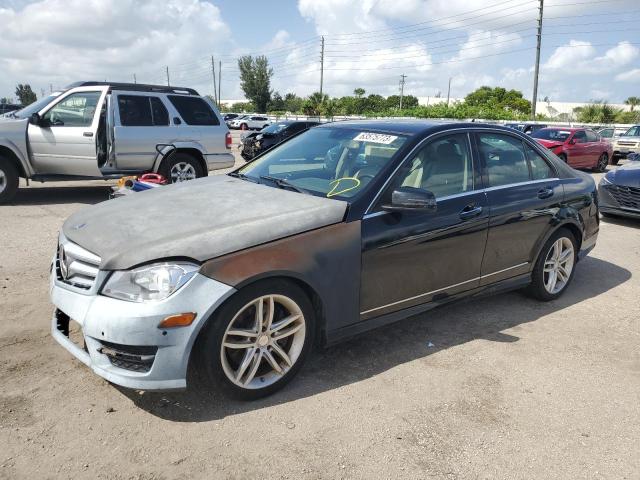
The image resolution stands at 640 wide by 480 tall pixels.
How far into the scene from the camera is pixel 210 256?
9.61ft

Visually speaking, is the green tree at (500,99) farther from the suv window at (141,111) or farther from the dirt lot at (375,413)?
the dirt lot at (375,413)

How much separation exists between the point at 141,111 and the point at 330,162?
21.9 feet

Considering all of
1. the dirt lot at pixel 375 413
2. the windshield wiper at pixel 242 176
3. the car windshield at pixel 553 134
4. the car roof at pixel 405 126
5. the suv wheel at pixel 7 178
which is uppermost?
the car roof at pixel 405 126

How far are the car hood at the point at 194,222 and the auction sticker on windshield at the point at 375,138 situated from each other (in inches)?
31.2

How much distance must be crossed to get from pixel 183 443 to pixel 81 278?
1094 millimetres

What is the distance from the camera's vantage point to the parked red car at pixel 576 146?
17.6 metres

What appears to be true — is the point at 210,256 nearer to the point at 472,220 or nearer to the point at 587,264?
the point at 472,220

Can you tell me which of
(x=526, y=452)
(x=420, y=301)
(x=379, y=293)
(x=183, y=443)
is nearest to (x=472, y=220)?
(x=420, y=301)

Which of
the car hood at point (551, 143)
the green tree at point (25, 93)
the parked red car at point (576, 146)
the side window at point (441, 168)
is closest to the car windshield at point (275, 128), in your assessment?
the parked red car at point (576, 146)

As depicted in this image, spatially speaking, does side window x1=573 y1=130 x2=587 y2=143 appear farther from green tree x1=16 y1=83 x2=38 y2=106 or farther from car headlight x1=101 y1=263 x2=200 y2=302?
green tree x1=16 y1=83 x2=38 y2=106

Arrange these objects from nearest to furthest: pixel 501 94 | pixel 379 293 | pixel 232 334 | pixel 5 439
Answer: pixel 5 439
pixel 232 334
pixel 379 293
pixel 501 94

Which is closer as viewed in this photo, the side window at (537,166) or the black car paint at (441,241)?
the black car paint at (441,241)

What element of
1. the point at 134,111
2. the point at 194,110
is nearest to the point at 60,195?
the point at 134,111

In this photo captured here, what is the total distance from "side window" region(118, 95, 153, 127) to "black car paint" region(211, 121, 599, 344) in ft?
19.9
